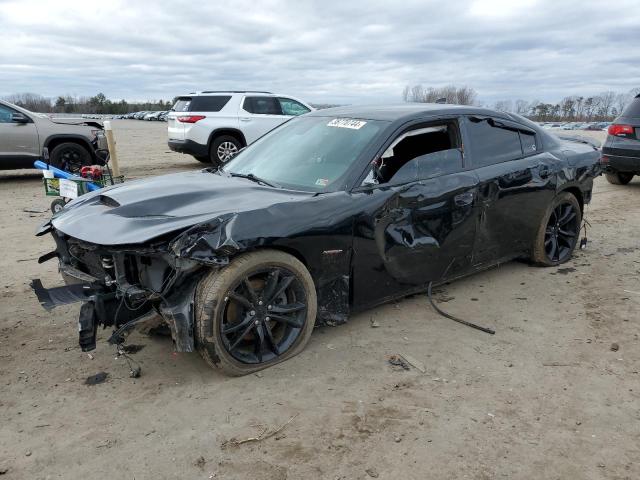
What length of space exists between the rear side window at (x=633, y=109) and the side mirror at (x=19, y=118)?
11201mm

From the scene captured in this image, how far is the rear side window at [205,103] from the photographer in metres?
12.7

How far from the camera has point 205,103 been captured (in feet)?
41.9

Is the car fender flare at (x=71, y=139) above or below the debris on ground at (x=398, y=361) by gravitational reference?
above

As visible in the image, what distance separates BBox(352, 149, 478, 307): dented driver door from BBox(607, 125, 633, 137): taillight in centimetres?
639

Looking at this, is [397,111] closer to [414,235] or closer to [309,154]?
[309,154]

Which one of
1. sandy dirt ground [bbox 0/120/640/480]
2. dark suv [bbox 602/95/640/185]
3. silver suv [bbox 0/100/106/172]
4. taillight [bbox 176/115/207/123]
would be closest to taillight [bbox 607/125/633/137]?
dark suv [bbox 602/95/640/185]

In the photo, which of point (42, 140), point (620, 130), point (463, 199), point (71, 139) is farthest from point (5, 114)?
point (620, 130)

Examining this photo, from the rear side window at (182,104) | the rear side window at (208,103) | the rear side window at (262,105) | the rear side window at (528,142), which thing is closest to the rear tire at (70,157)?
the rear side window at (182,104)

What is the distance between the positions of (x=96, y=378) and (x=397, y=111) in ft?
9.65

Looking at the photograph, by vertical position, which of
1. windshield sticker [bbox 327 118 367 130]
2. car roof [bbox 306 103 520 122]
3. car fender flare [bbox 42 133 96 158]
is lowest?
car fender flare [bbox 42 133 96 158]

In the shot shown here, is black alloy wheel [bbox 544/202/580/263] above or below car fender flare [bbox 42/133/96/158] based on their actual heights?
below

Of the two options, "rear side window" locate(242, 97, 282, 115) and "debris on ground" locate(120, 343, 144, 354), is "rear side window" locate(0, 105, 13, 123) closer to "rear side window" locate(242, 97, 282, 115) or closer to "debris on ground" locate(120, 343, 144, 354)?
"rear side window" locate(242, 97, 282, 115)

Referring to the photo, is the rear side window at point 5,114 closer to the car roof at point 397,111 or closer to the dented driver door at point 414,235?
the car roof at point 397,111

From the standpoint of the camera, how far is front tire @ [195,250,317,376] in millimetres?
3148
